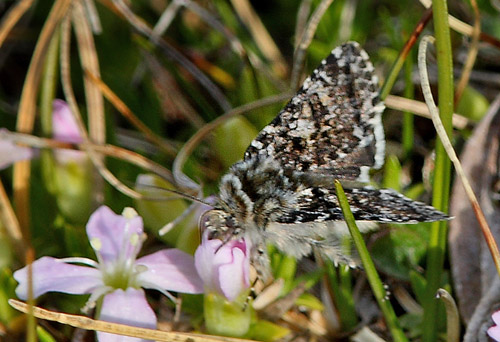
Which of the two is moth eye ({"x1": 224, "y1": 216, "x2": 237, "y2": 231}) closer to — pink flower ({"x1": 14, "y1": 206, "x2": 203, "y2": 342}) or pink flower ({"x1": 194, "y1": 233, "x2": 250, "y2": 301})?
pink flower ({"x1": 194, "y1": 233, "x2": 250, "y2": 301})

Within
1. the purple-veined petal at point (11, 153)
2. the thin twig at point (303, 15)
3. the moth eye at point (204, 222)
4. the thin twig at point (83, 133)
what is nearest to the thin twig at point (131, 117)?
the thin twig at point (83, 133)

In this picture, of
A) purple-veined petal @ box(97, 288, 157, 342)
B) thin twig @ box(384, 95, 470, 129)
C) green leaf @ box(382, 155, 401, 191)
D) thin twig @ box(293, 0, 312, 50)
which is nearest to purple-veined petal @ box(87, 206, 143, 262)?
purple-veined petal @ box(97, 288, 157, 342)

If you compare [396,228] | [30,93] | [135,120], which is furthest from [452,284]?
[30,93]

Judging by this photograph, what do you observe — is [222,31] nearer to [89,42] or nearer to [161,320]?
[89,42]

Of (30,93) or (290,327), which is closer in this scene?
(290,327)

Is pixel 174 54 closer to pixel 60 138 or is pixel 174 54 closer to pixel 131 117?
pixel 131 117

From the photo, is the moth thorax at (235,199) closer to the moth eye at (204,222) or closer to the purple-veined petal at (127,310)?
the moth eye at (204,222)
